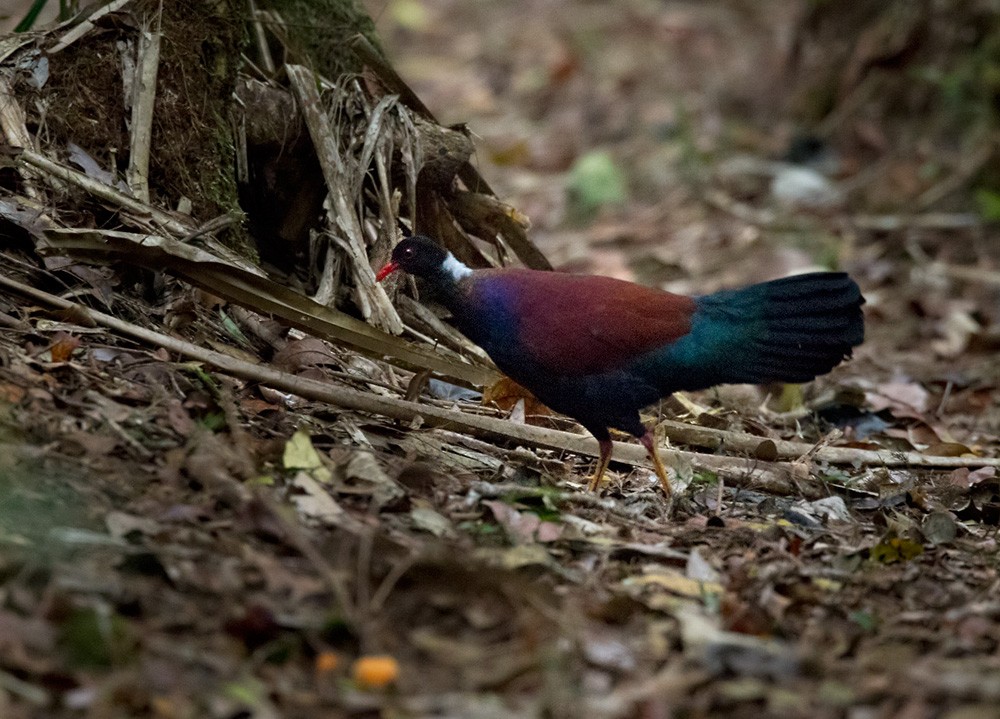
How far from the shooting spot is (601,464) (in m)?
4.45

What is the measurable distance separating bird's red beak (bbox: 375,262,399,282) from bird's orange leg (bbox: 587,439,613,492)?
101cm

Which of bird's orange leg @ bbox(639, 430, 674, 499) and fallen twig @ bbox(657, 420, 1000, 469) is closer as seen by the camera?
bird's orange leg @ bbox(639, 430, 674, 499)

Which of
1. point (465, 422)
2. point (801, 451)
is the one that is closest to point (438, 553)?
point (465, 422)

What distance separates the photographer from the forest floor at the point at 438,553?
2725mm

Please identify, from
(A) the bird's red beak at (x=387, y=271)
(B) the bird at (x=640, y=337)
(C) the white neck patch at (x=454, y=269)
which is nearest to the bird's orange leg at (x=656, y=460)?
(B) the bird at (x=640, y=337)

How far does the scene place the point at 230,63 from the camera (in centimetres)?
482

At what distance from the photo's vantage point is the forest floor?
272 cm

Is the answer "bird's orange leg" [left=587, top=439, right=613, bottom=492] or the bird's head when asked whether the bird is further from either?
the bird's head

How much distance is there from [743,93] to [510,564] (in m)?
8.79

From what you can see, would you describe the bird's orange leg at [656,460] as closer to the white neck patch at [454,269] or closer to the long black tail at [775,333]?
the long black tail at [775,333]

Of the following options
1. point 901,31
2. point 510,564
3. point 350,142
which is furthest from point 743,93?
point 510,564

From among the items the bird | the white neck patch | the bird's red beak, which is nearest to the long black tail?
the bird

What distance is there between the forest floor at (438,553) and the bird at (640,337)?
0.97ft

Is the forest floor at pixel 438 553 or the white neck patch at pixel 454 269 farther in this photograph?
the white neck patch at pixel 454 269
